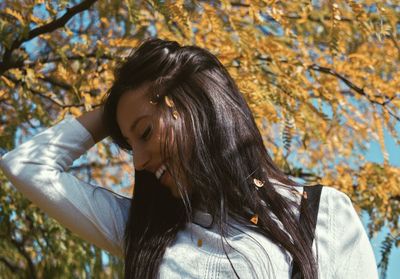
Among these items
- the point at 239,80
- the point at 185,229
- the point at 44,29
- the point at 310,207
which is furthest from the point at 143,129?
the point at 44,29

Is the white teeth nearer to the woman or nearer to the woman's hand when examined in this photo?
the woman

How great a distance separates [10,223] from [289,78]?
124 centimetres

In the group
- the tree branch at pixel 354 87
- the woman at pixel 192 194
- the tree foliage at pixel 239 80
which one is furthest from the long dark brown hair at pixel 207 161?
the tree branch at pixel 354 87

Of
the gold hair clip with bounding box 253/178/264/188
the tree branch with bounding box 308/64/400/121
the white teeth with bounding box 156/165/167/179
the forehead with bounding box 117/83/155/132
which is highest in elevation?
the forehead with bounding box 117/83/155/132

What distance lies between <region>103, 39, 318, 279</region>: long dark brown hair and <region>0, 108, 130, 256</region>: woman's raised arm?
69 millimetres

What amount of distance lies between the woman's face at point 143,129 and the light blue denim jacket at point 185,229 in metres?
0.13

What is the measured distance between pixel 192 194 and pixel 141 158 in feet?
0.40

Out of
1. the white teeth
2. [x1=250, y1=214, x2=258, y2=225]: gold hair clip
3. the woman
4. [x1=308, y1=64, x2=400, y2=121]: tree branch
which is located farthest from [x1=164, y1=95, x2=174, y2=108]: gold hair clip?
[x1=308, y1=64, x2=400, y2=121]: tree branch

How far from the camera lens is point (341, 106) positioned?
2.84 metres

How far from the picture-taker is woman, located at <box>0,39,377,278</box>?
1.37 metres

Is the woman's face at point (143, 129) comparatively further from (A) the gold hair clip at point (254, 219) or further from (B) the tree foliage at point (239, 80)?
(B) the tree foliage at point (239, 80)

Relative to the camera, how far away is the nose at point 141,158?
1.45m

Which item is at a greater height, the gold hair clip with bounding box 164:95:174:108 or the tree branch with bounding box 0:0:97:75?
the gold hair clip with bounding box 164:95:174:108

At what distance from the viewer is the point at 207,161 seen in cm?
143
